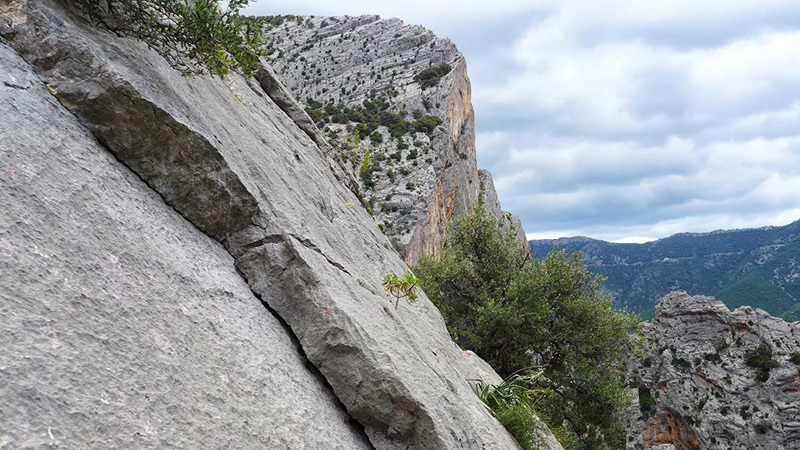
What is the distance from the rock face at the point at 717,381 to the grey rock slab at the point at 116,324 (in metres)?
58.1

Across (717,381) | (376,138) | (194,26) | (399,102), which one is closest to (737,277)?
(717,381)

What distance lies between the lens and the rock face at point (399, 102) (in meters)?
59.8

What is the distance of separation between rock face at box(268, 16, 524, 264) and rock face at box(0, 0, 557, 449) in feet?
154

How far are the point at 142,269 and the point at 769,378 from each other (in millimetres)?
65970

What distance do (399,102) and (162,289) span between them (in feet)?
243

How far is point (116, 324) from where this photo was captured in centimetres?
347

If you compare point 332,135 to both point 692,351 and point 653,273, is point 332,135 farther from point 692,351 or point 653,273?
point 653,273

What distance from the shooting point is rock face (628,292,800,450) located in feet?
168

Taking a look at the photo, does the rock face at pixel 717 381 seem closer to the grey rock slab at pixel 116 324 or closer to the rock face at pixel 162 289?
the rock face at pixel 162 289

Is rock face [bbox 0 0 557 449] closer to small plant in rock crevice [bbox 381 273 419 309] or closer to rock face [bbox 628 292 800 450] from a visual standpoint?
small plant in rock crevice [bbox 381 273 419 309]

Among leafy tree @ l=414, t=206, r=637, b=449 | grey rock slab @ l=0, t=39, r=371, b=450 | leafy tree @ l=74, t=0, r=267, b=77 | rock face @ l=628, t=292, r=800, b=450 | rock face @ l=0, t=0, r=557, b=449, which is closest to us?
grey rock slab @ l=0, t=39, r=371, b=450

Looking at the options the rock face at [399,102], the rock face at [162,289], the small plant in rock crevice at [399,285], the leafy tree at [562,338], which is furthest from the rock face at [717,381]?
the rock face at [162,289]

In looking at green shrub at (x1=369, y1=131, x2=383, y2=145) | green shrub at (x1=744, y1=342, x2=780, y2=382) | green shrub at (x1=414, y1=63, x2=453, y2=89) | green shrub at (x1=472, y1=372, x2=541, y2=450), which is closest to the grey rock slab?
green shrub at (x1=472, y1=372, x2=541, y2=450)

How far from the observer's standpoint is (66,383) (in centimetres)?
288
